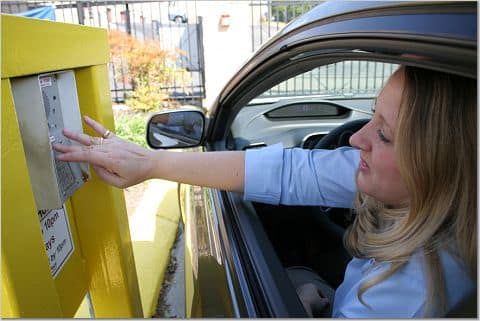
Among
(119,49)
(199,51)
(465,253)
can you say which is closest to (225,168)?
(465,253)

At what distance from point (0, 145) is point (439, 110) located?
886 millimetres

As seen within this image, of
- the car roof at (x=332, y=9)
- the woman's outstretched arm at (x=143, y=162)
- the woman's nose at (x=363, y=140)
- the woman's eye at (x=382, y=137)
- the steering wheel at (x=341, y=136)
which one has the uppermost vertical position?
the car roof at (x=332, y=9)

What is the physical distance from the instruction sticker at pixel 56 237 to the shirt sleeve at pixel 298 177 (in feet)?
1.85

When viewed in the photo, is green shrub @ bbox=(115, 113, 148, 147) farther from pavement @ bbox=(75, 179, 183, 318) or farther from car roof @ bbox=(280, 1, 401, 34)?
car roof @ bbox=(280, 1, 401, 34)

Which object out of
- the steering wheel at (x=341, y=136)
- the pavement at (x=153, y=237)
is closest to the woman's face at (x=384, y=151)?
the steering wheel at (x=341, y=136)

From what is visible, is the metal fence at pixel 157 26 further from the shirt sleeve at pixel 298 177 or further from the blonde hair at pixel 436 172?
the blonde hair at pixel 436 172

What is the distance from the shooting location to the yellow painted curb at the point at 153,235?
10.8ft

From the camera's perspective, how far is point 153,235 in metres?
4.13

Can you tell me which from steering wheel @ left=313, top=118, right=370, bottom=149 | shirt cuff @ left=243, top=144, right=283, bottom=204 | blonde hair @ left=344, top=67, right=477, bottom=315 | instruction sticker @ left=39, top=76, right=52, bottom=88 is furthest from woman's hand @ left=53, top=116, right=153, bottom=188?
steering wheel @ left=313, top=118, right=370, bottom=149

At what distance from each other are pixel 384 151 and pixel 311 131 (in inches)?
61.0

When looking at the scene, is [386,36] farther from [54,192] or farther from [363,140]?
[54,192]

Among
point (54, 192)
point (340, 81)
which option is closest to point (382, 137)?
point (54, 192)

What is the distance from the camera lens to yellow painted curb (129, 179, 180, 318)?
3.28m

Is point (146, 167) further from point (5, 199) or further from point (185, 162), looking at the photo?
point (5, 199)
